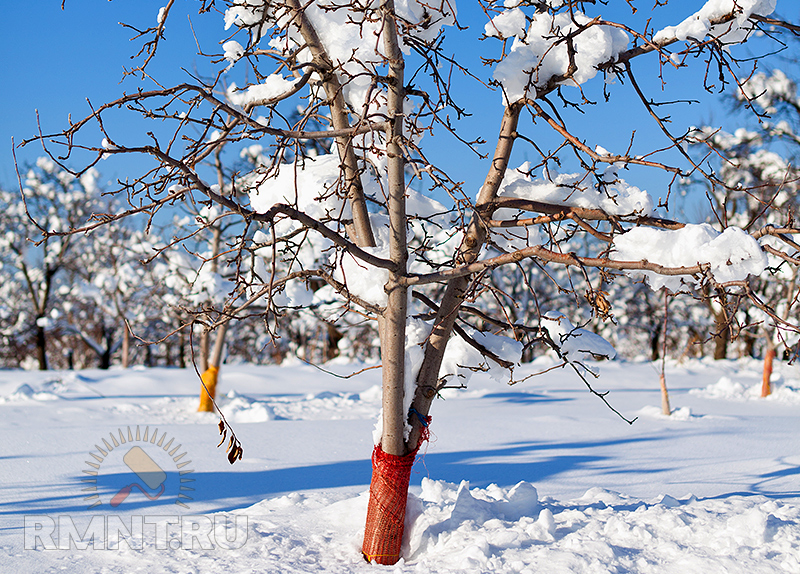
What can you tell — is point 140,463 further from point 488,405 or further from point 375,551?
point 488,405

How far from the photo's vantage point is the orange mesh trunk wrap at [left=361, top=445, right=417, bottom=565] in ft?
10.4

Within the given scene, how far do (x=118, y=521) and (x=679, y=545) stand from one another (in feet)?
10.8

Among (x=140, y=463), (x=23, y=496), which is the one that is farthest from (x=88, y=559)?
(x=140, y=463)

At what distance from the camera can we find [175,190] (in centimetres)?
272

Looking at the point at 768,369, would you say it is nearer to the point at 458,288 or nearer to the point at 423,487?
the point at 423,487

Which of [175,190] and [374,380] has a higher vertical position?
[175,190]

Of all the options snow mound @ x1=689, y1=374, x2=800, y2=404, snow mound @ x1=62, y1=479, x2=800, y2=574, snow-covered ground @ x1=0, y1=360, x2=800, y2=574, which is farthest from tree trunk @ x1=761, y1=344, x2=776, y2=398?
snow mound @ x1=62, y1=479, x2=800, y2=574

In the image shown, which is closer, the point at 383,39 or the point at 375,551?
the point at 383,39

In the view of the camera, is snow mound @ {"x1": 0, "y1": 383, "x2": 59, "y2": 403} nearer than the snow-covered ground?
No

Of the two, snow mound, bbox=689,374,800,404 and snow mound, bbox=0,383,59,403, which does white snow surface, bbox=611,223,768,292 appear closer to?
snow mound, bbox=689,374,800,404

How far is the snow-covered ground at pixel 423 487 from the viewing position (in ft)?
9.95

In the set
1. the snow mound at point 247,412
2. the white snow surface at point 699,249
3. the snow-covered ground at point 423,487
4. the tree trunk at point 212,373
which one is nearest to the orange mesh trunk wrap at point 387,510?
the snow-covered ground at point 423,487

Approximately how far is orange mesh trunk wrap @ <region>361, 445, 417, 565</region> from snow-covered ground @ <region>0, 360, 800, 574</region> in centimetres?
10

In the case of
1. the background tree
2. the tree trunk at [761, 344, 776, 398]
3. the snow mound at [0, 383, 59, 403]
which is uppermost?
the background tree
